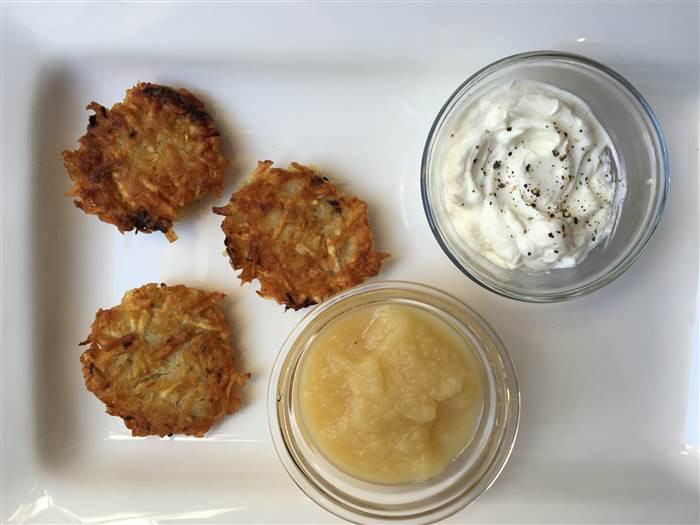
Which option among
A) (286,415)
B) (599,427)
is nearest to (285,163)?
(286,415)

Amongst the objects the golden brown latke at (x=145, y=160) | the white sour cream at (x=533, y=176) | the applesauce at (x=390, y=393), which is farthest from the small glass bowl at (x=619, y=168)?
the golden brown latke at (x=145, y=160)

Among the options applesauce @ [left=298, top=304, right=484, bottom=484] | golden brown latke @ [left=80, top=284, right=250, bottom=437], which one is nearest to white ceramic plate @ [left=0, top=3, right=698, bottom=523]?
golden brown latke @ [left=80, top=284, right=250, bottom=437]

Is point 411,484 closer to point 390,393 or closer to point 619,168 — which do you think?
point 390,393

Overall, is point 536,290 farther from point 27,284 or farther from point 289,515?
point 27,284

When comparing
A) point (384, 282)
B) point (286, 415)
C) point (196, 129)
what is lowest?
point (286, 415)

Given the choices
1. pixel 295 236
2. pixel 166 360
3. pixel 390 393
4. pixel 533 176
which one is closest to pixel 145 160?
pixel 295 236

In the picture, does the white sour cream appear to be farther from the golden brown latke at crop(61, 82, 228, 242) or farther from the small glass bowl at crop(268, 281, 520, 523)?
the golden brown latke at crop(61, 82, 228, 242)

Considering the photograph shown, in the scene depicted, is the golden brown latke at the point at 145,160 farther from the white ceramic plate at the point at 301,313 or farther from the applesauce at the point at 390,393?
the applesauce at the point at 390,393
